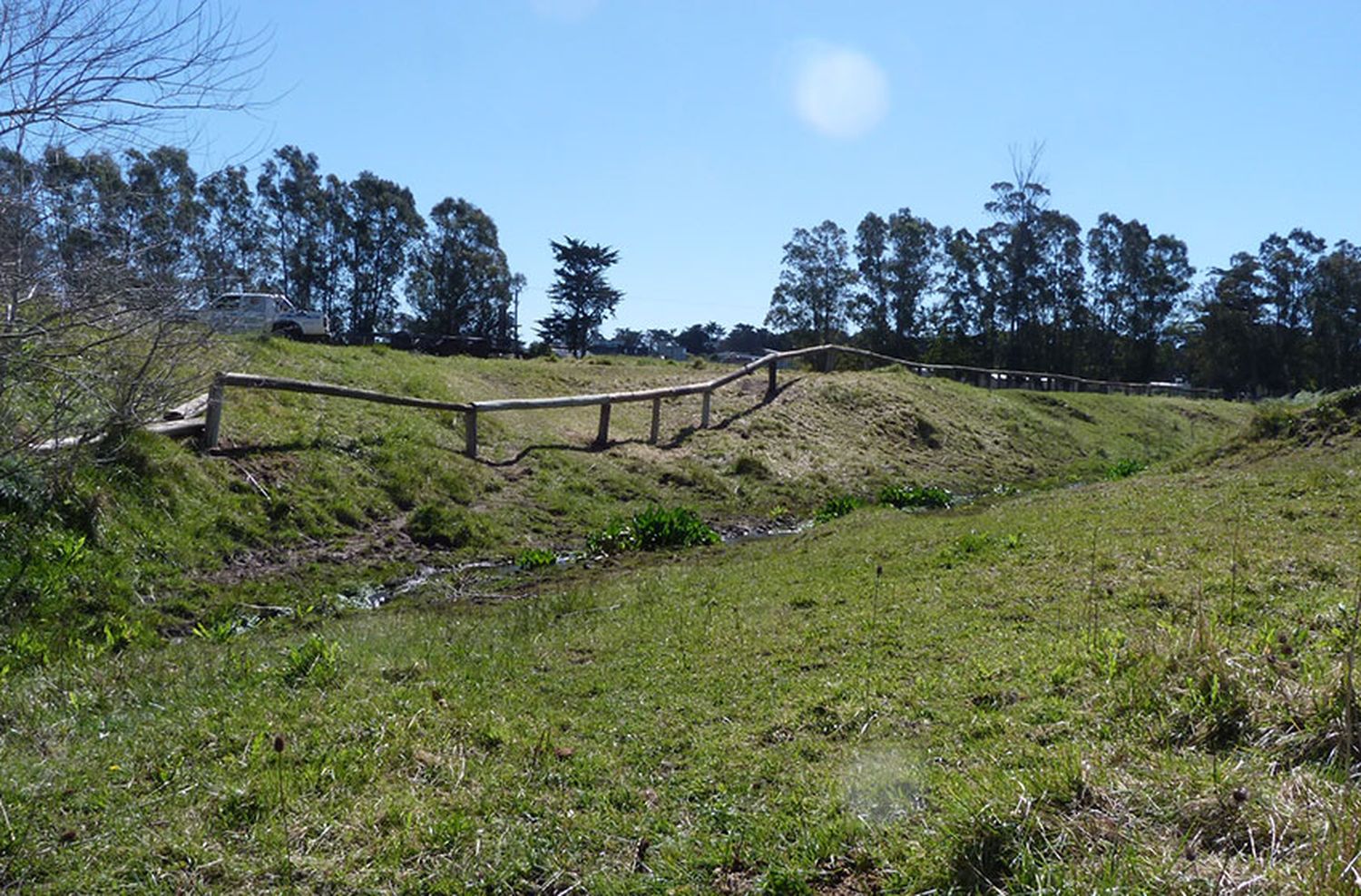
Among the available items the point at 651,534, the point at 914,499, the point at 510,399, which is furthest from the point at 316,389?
the point at 914,499

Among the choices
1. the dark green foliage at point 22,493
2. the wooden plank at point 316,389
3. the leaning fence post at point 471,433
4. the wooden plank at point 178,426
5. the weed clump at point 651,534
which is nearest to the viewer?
the dark green foliage at point 22,493

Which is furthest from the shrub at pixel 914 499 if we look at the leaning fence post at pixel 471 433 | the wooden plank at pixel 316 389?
the wooden plank at pixel 316 389

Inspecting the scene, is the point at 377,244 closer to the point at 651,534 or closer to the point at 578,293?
the point at 578,293

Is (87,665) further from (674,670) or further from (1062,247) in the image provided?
(1062,247)

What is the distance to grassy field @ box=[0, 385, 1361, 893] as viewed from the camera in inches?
123

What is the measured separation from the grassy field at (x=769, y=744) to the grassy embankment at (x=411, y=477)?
5.30 ft

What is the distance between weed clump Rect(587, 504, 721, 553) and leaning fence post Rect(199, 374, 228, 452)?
448 cm

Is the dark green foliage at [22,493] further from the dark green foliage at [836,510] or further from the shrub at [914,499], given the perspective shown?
the shrub at [914,499]

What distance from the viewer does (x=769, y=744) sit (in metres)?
4.46

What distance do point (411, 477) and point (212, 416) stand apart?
242cm

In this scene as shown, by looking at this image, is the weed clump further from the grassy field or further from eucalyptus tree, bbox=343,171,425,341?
eucalyptus tree, bbox=343,171,425,341

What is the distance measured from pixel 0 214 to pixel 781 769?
5.74 metres

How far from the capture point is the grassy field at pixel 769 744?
10.2 feet

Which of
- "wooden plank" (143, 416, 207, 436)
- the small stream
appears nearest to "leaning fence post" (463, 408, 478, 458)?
the small stream
